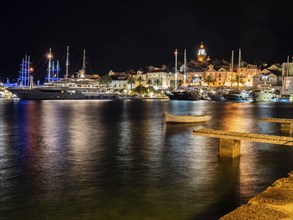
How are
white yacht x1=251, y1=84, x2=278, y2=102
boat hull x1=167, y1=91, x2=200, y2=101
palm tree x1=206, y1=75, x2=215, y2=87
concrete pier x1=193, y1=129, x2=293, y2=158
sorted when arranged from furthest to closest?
palm tree x1=206, y1=75, x2=215, y2=87, boat hull x1=167, y1=91, x2=200, y2=101, white yacht x1=251, y1=84, x2=278, y2=102, concrete pier x1=193, y1=129, x2=293, y2=158

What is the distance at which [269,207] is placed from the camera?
22.0 feet

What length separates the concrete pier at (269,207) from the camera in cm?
620

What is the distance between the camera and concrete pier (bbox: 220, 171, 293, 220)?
620 cm

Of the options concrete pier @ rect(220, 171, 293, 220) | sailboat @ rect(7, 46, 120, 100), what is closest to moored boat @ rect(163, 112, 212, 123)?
A: concrete pier @ rect(220, 171, 293, 220)

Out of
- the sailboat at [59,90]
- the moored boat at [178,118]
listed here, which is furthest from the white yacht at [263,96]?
the moored boat at [178,118]

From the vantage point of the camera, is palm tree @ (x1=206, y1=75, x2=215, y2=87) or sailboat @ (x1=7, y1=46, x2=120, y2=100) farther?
palm tree @ (x1=206, y1=75, x2=215, y2=87)

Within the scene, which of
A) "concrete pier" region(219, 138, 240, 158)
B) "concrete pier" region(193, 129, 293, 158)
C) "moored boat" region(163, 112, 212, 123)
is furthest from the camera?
"moored boat" region(163, 112, 212, 123)

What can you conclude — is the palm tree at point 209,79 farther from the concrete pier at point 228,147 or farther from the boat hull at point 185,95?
the concrete pier at point 228,147

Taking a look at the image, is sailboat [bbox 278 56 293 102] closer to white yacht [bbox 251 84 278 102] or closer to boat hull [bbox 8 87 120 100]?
white yacht [bbox 251 84 278 102]

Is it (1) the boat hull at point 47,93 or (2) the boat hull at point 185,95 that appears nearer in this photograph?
(2) the boat hull at point 185,95

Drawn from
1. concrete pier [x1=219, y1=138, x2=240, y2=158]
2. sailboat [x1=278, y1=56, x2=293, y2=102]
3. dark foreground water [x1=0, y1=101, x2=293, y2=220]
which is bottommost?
dark foreground water [x1=0, y1=101, x2=293, y2=220]

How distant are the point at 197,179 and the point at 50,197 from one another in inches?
244

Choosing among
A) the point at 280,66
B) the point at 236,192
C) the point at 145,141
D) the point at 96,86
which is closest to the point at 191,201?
the point at 236,192

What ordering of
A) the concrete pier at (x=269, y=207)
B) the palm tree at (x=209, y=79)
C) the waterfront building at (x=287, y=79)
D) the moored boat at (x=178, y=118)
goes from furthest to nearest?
the palm tree at (x=209, y=79), the waterfront building at (x=287, y=79), the moored boat at (x=178, y=118), the concrete pier at (x=269, y=207)
